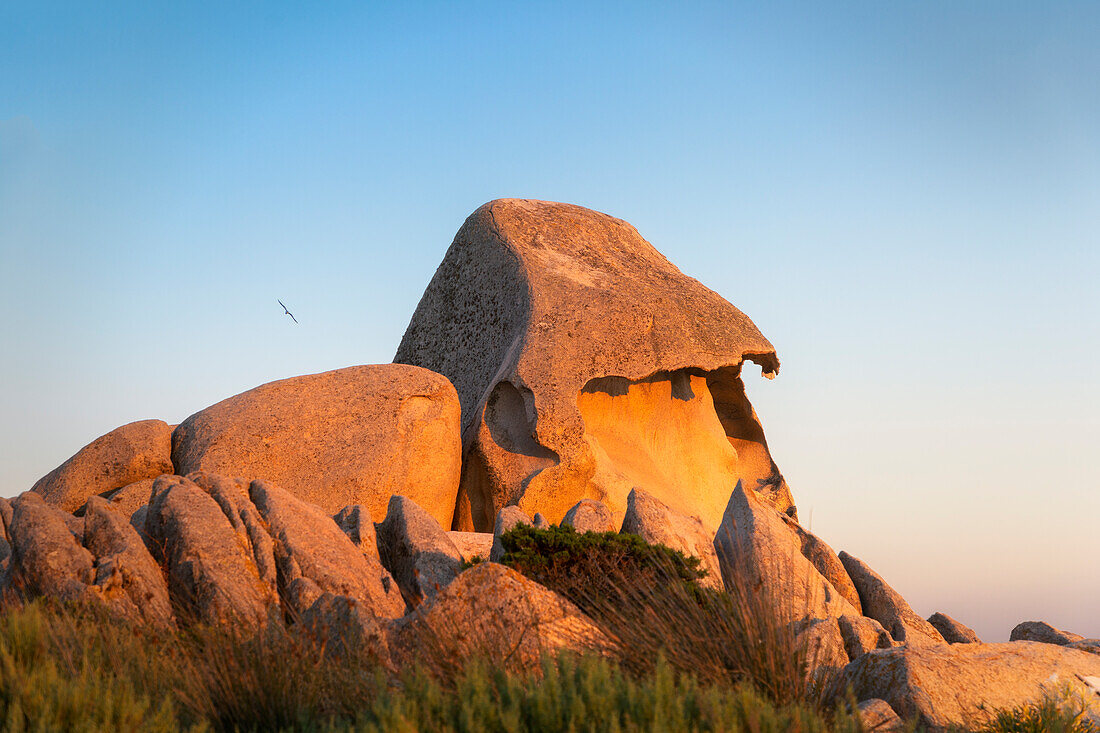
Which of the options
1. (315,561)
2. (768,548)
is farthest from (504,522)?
(768,548)

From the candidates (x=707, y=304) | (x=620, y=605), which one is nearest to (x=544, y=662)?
(x=620, y=605)

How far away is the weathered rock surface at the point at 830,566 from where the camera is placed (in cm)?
1606

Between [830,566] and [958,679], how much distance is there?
307 inches

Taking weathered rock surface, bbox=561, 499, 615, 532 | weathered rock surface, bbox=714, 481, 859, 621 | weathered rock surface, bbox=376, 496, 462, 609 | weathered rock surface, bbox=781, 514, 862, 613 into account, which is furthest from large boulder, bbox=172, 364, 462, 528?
weathered rock surface, bbox=781, 514, 862, 613

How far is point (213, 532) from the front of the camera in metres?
10.8

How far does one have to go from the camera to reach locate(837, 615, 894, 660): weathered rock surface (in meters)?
11.2

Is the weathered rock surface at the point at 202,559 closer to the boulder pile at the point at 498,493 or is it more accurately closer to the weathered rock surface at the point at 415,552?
the boulder pile at the point at 498,493

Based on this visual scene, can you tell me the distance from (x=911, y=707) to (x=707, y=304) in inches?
541

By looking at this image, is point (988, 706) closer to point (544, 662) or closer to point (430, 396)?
point (544, 662)

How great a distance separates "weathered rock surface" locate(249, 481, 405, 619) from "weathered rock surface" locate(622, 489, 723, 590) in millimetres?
3514

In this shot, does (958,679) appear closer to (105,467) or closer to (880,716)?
(880,716)

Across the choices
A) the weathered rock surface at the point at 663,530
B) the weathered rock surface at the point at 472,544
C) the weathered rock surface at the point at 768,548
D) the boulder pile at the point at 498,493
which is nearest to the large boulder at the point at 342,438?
the boulder pile at the point at 498,493

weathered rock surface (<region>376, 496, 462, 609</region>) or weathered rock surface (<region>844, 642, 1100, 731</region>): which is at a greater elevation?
weathered rock surface (<region>376, 496, 462, 609</region>)

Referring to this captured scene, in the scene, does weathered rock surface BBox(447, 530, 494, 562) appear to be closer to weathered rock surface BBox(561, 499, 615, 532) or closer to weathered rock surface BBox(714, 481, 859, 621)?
weathered rock surface BBox(561, 499, 615, 532)
